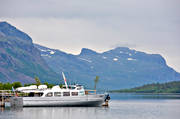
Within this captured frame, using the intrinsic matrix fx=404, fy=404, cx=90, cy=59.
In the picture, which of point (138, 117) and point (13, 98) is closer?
point (138, 117)

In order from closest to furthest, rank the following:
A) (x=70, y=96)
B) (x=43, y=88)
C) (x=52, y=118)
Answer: (x=52, y=118) < (x=70, y=96) < (x=43, y=88)

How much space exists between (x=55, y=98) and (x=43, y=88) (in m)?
11.0

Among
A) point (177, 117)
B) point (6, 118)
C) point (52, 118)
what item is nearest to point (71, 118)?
point (52, 118)

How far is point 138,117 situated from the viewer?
327ft

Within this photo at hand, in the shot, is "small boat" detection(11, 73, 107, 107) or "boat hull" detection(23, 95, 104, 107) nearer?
"small boat" detection(11, 73, 107, 107)

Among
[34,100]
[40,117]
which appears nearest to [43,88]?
[34,100]

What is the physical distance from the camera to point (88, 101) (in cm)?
13025

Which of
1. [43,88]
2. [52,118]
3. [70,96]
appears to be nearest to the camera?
[52,118]

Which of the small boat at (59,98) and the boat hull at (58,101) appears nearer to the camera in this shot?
the small boat at (59,98)

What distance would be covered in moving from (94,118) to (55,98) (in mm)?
33512

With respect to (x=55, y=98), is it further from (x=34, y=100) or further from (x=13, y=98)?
(x=13, y=98)

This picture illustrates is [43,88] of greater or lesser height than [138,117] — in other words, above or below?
above

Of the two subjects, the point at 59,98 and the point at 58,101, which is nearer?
the point at 59,98

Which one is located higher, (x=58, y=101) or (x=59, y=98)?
(x=59, y=98)
